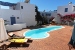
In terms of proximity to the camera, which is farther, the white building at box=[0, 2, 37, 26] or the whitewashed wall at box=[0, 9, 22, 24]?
the white building at box=[0, 2, 37, 26]

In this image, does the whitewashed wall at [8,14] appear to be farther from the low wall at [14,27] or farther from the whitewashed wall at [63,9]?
the whitewashed wall at [63,9]

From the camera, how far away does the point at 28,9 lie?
24641mm

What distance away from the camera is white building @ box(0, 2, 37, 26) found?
20.7m

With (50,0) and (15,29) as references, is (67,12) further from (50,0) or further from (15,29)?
(15,29)

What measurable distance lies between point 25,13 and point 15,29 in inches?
265

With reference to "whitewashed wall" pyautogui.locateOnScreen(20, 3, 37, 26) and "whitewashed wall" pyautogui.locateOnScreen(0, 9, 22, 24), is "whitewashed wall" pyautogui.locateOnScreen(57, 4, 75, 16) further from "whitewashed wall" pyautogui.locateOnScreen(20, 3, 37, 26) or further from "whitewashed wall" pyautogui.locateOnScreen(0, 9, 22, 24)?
"whitewashed wall" pyautogui.locateOnScreen(0, 9, 22, 24)

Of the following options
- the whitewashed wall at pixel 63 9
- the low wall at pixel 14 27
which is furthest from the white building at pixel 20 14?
the whitewashed wall at pixel 63 9

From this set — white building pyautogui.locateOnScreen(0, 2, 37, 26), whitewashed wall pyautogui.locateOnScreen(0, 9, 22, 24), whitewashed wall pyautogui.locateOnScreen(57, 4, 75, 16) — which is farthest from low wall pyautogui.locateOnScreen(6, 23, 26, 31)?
whitewashed wall pyautogui.locateOnScreen(57, 4, 75, 16)

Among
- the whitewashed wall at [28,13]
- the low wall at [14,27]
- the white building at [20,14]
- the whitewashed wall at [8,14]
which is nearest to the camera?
the low wall at [14,27]

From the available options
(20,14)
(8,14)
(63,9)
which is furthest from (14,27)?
(63,9)

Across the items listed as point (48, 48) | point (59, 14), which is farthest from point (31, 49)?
point (59, 14)

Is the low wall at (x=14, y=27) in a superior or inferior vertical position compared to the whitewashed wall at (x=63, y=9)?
inferior

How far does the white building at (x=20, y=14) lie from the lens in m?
20.7

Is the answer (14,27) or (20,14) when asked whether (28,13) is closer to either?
(20,14)
